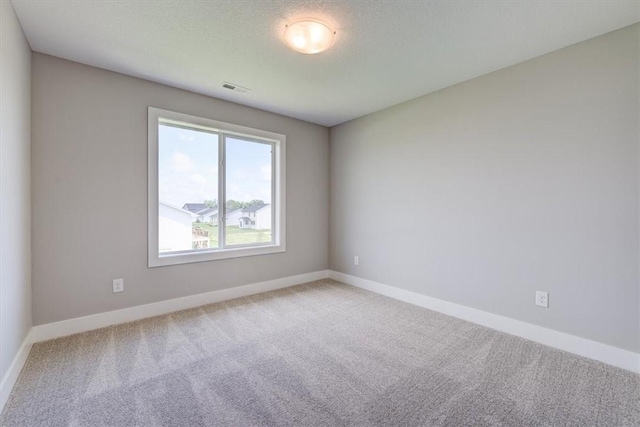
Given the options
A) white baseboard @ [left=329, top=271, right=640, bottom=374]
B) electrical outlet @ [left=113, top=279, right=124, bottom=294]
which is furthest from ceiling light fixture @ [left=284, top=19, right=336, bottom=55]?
white baseboard @ [left=329, top=271, right=640, bottom=374]

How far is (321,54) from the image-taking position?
96.2 inches

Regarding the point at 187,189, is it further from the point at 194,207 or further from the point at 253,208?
the point at 253,208

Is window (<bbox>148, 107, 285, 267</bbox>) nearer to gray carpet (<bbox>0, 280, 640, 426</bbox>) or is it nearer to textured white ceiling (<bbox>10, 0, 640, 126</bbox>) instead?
textured white ceiling (<bbox>10, 0, 640, 126</bbox>)

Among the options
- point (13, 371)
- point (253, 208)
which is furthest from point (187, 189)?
point (13, 371)

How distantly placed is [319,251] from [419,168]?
200 centimetres

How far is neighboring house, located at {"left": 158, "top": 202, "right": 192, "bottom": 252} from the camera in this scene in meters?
3.13

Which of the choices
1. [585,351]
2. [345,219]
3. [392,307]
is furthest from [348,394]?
[345,219]

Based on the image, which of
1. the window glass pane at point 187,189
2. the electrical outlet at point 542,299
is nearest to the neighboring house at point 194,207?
the window glass pane at point 187,189

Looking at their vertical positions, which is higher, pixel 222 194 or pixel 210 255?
pixel 222 194

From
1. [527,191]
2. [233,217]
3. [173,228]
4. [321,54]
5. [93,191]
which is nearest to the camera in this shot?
[321,54]

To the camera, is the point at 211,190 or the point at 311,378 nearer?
the point at 311,378

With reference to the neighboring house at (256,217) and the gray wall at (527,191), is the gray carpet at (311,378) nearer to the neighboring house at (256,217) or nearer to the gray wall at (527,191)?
the gray wall at (527,191)

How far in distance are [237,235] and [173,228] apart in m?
0.79

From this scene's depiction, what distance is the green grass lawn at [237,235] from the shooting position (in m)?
3.52
